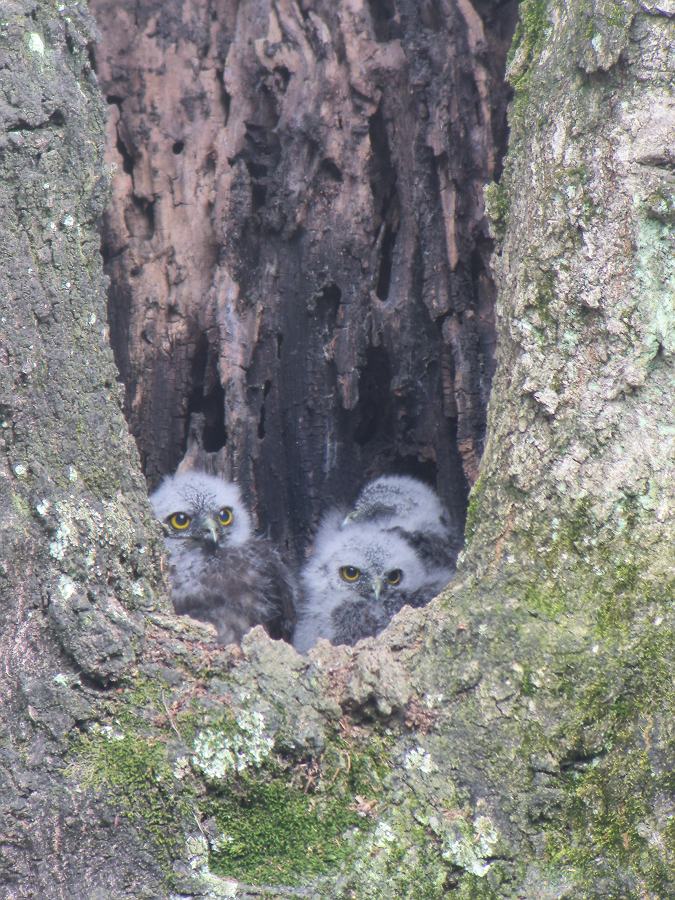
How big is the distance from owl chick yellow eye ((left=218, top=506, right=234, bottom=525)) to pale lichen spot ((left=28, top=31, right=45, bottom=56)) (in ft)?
9.00

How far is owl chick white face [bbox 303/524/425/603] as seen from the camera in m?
5.54

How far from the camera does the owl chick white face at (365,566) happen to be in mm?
5539

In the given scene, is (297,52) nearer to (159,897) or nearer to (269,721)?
(269,721)

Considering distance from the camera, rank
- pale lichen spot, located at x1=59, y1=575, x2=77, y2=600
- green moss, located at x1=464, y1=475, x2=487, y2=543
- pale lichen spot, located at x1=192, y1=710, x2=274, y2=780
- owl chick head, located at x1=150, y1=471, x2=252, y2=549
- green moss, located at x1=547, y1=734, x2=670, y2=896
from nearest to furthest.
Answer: green moss, located at x1=547, y1=734, x2=670, y2=896 → pale lichen spot, located at x1=192, y1=710, x2=274, y2=780 → pale lichen spot, located at x1=59, y1=575, x2=77, y2=600 → green moss, located at x1=464, y1=475, x2=487, y2=543 → owl chick head, located at x1=150, y1=471, x2=252, y2=549

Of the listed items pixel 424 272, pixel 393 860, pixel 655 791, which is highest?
pixel 424 272

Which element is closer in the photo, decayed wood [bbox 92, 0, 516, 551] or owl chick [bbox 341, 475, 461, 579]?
decayed wood [bbox 92, 0, 516, 551]

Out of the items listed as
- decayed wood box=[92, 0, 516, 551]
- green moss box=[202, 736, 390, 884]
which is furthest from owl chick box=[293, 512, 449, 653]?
green moss box=[202, 736, 390, 884]

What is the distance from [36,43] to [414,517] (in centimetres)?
322

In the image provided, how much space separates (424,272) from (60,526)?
277 centimetres

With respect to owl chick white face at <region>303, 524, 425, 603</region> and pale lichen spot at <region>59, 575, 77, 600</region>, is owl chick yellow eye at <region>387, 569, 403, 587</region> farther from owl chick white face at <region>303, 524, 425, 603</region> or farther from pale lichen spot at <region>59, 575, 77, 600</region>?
pale lichen spot at <region>59, 575, 77, 600</region>

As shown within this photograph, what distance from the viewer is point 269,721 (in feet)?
9.32

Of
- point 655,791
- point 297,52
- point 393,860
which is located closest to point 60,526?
point 393,860

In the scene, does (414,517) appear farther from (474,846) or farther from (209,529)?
(474,846)

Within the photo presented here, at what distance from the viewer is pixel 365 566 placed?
553 cm
